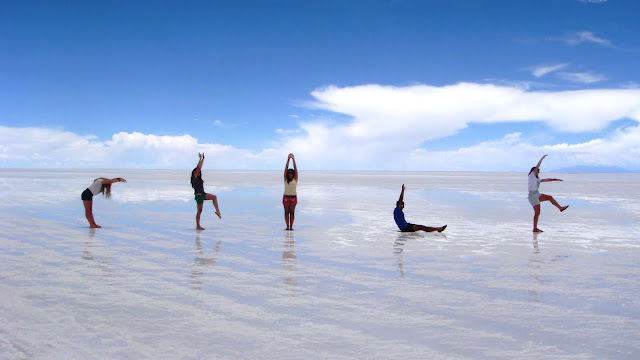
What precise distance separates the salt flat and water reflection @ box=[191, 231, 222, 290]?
39mm

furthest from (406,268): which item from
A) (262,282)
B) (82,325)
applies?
(82,325)

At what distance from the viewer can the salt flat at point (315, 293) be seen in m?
5.31

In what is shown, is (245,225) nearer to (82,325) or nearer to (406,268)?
(406,268)

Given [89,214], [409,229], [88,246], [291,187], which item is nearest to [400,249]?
[409,229]

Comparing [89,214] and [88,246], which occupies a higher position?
[89,214]

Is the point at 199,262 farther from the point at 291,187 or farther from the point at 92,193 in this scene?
the point at 92,193

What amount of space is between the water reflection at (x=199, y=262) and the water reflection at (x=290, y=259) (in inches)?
54.7

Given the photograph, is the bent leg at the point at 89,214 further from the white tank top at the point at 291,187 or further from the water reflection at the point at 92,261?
the white tank top at the point at 291,187

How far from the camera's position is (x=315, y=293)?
7426 mm

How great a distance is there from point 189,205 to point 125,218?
219 inches

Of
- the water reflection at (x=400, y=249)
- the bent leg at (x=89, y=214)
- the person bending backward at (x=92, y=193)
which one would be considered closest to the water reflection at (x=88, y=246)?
the bent leg at (x=89, y=214)

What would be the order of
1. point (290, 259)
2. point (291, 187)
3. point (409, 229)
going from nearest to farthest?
point (290, 259), point (409, 229), point (291, 187)

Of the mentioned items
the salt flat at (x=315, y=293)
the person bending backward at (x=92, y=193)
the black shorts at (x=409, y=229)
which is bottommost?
the salt flat at (x=315, y=293)

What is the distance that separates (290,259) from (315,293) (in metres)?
2.78
